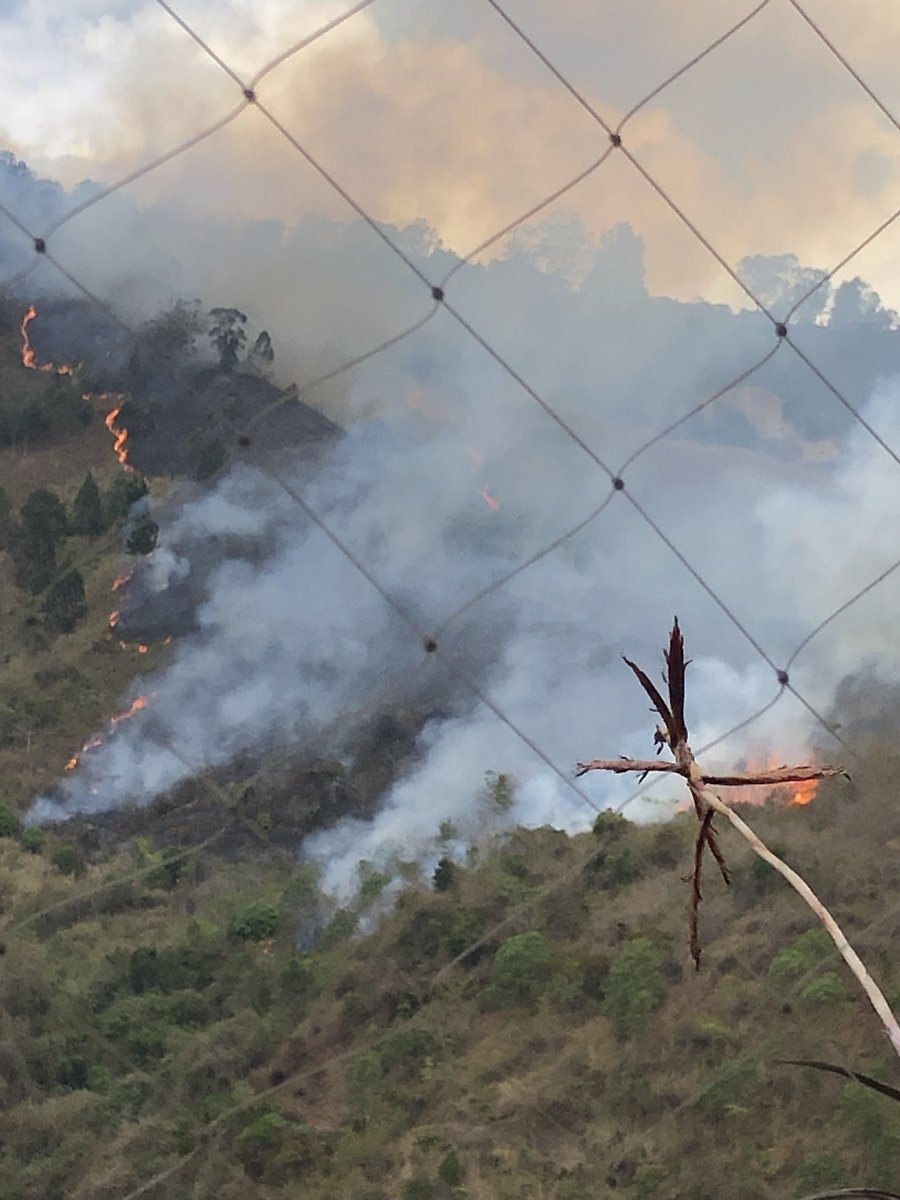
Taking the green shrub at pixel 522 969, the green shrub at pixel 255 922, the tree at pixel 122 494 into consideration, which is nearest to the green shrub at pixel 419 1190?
the green shrub at pixel 522 969

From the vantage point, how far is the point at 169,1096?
149 cm

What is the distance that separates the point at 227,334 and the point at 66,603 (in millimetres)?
425

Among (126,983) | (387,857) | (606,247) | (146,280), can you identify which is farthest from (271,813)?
(606,247)

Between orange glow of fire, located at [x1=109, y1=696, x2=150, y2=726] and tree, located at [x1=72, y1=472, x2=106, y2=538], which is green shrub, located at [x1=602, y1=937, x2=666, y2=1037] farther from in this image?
tree, located at [x1=72, y1=472, x2=106, y2=538]

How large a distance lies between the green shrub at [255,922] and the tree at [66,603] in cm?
45

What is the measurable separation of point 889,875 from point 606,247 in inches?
36.7

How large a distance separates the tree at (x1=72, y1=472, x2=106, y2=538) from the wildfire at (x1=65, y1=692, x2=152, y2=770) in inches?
9.4

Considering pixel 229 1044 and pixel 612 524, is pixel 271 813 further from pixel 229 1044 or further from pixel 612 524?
pixel 612 524

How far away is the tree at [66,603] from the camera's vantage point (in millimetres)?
1789

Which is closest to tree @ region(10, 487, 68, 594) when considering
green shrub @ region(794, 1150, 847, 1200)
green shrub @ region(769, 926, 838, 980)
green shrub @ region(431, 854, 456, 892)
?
green shrub @ region(431, 854, 456, 892)

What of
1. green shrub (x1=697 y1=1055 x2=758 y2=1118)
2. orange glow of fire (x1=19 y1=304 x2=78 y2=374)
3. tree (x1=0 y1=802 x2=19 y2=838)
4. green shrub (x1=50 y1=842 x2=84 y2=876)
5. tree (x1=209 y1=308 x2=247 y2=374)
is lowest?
green shrub (x1=697 y1=1055 x2=758 y2=1118)

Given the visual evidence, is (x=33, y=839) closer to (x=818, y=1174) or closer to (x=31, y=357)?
(x=31, y=357)

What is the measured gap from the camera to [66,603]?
1.80 meters

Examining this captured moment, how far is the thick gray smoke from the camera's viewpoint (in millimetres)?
1757
